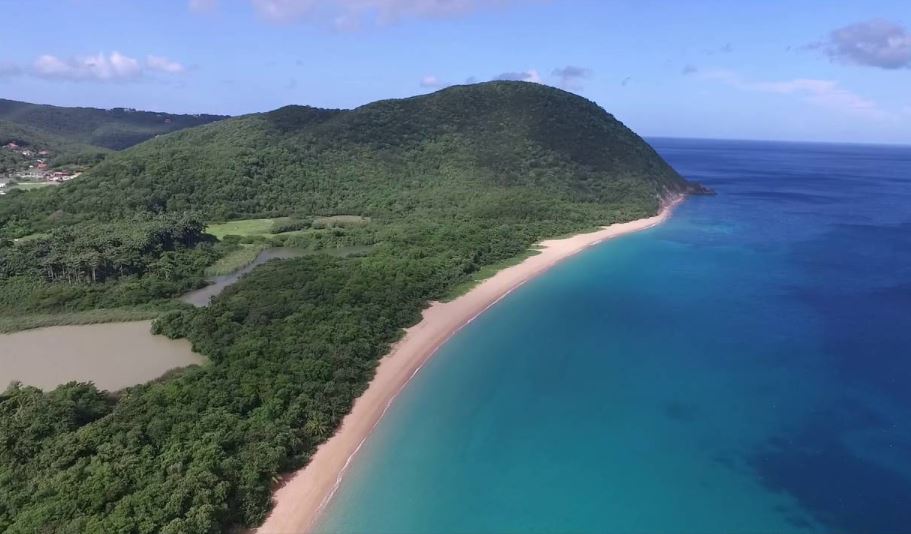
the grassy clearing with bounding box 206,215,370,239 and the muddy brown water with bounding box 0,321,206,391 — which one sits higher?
the grassy clearing with bounding box 206,215,370,239

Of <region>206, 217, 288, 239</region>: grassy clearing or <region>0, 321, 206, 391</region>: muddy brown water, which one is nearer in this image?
<region>0, 321, 206, 391</region>: muddy brown water

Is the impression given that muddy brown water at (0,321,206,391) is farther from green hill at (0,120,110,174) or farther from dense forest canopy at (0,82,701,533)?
green hill at (0,120,110,174)

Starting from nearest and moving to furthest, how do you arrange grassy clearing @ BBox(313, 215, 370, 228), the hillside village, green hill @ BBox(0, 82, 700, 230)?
grassy clearing @ BBox(313, 215, 370, 228) < green hill @ BBox(0, 82, 700, 230) < the hillside village

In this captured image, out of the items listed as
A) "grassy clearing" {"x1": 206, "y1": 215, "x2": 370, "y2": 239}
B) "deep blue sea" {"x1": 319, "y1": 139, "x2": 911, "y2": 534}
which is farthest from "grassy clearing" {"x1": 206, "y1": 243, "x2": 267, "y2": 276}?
"deep blue sea" {"x1": 319, "y1": 139, "x2": 911, "y2": 534}

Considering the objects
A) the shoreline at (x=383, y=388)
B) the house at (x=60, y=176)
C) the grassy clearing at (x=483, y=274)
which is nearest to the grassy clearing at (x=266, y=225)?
the grassy clearing at (x=483, y=274)

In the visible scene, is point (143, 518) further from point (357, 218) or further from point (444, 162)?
point (444, 162)

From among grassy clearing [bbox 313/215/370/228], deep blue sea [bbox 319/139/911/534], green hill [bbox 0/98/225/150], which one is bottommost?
deep blue sea [bbox 319/139/911/534]

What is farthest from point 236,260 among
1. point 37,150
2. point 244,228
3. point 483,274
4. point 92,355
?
point 37,150

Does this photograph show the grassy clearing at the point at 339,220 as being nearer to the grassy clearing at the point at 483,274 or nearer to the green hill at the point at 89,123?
the grassy clearing at the point at 483,274

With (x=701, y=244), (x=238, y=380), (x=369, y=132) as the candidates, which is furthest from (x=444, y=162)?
(x=238, y=380)
